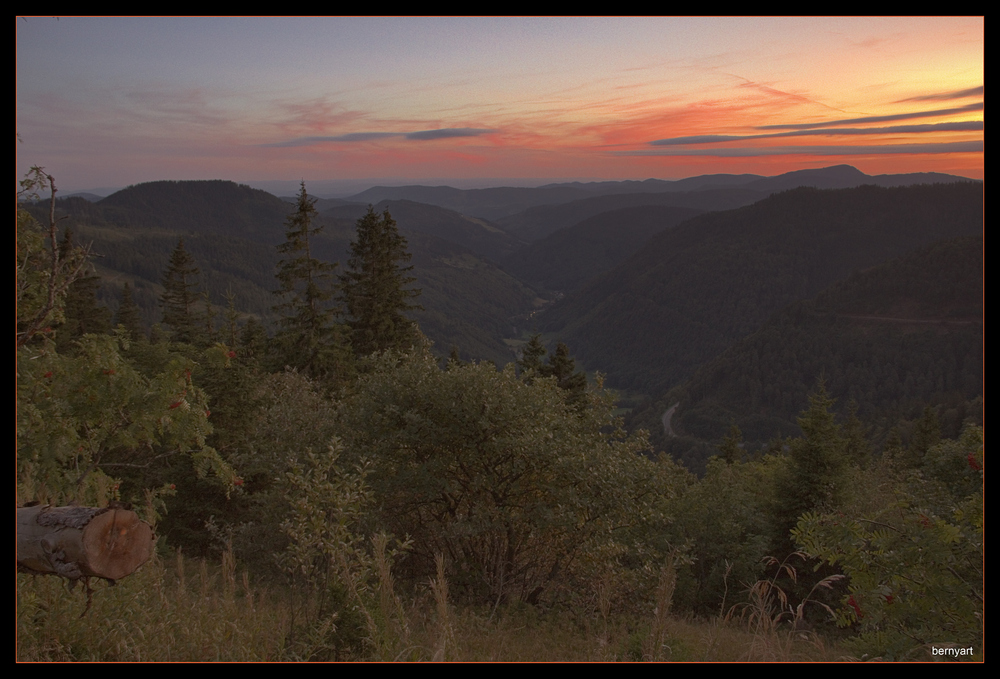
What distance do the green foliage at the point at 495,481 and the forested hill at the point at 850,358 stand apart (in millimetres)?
120108

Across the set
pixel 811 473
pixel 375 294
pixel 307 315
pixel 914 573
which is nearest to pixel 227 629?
pixel 914 573

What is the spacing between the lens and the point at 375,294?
27.1 meters

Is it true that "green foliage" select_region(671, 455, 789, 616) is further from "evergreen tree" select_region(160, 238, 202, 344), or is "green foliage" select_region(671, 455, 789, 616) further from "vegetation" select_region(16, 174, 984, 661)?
"evergreen tree" select_region(160, 238, 202, 344)

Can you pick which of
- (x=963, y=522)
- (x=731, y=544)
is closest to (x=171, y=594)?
(x=963, y=522)

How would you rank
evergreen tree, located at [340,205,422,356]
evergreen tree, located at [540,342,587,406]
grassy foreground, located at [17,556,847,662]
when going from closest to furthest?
grassy foreground, located at [17,556,847,662] < evergreen tree, located at [340,205,422,356] < evergreen tree, located at [540,342,587,406]

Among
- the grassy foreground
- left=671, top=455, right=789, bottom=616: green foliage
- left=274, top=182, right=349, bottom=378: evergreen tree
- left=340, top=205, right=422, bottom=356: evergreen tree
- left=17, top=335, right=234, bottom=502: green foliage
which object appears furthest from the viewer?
left=340, top=205, right=422, bottom=356: evergreen tree

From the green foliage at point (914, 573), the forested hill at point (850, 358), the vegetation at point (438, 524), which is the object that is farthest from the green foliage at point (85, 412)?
the forested hill at point (850, 358)

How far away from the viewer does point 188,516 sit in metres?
14.4

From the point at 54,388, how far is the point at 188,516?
10.3 metres

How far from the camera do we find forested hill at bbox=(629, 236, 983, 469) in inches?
5512

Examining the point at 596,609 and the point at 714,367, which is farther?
the point at 714,367

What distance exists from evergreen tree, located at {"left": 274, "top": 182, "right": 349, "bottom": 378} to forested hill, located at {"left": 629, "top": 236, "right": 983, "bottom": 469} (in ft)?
361

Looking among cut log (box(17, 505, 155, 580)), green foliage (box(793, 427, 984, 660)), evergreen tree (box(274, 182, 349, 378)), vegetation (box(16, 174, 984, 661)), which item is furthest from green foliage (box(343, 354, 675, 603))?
evergreen tree (box(274, 182, 349, 378))
